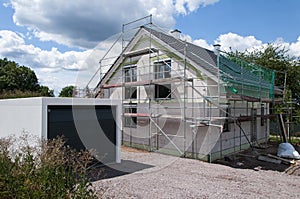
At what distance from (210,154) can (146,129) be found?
3.66m

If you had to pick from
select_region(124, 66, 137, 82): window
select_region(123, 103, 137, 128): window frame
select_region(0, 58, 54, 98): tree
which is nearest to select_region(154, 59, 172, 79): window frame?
select_region(124, 66, 137, 82): window

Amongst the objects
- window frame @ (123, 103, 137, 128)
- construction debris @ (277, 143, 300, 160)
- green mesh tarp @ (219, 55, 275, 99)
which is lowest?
construction debris @ (277, 143, 300, 160)

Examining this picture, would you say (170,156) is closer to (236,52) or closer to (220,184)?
(220,184)

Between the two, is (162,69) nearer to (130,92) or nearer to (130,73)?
(130,73)

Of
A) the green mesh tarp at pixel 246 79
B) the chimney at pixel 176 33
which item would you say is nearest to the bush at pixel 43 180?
the green mesh tarp at pixel 246 79

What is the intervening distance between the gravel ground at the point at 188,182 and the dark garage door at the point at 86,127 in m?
0.91

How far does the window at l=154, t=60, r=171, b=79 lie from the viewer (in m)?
12.4

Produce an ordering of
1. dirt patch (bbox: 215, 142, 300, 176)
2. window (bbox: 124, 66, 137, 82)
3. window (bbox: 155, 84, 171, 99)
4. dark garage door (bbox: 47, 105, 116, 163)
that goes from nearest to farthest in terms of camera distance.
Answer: dark garage door (bbox: 47, 105, 116, 163) → dirt patch (bbox: 215, 142, 300, 176) → window (bbox: 155, 84, 171, 99) → window (bbox: 124, 66, 137, 82)

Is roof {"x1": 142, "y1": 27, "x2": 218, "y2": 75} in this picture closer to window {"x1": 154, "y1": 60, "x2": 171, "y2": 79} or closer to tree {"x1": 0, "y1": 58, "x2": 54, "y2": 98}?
window {"x1": 154, "y1": 60, "x2": 171, "y2": 79}

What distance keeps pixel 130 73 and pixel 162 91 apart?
287cm

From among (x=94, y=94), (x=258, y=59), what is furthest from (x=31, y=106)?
(x=258, y=59)

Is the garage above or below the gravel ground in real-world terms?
above

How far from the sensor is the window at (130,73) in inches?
557

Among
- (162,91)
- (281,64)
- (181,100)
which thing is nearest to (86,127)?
(181,100)
